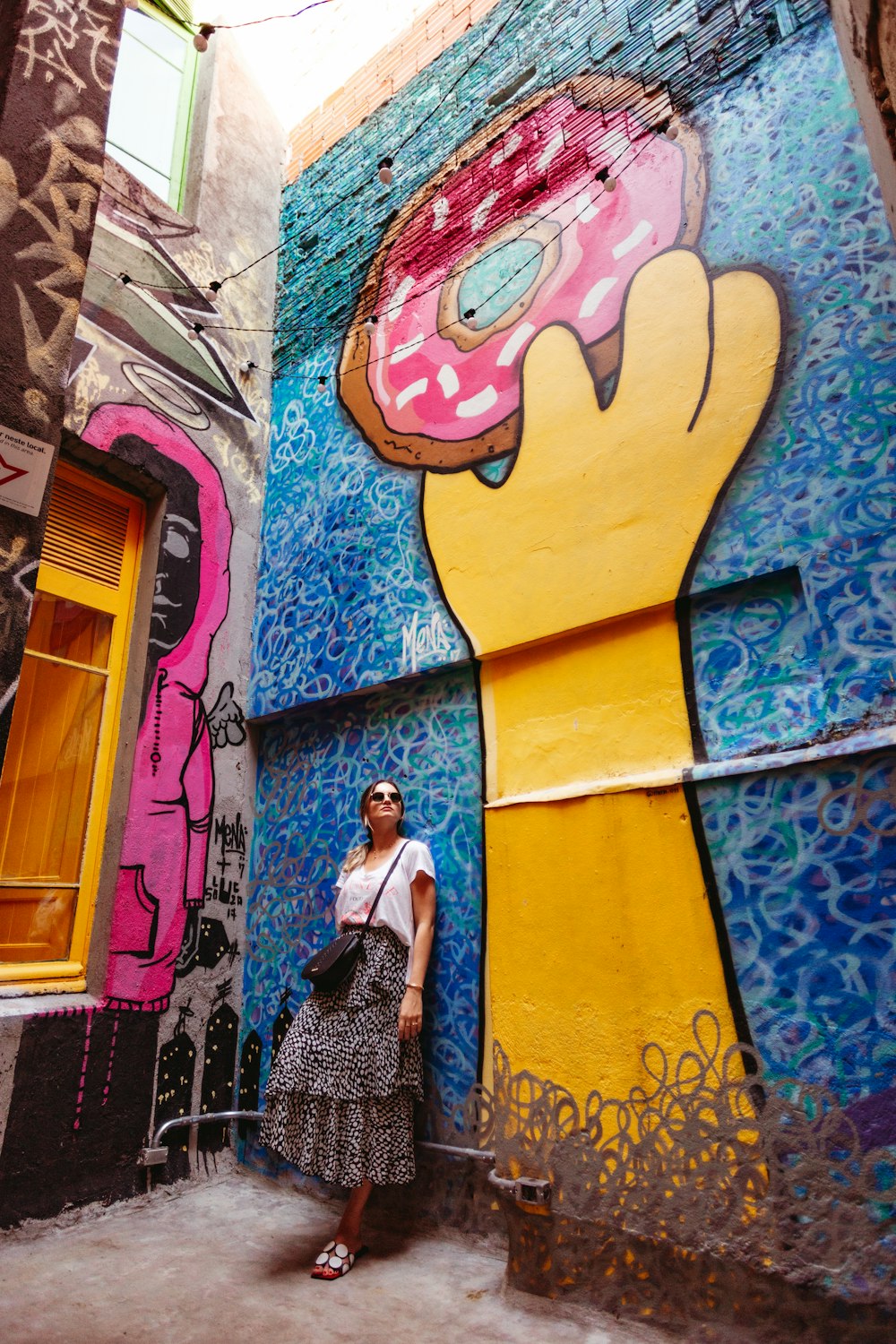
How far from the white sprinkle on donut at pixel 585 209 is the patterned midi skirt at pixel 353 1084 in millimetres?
3489

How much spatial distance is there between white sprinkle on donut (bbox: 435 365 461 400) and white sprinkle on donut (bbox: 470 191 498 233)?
85 cm

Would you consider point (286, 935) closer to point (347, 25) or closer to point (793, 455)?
point (793, 455)

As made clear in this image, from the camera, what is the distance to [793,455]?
9.77 feet

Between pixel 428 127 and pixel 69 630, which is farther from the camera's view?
pixel 428 127

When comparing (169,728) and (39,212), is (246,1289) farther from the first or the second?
(39,212)

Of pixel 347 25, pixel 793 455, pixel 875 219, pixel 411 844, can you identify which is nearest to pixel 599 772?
pixel 411 844

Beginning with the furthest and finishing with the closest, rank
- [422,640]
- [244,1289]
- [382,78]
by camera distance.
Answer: [382,78], [422,640], [244,1289]

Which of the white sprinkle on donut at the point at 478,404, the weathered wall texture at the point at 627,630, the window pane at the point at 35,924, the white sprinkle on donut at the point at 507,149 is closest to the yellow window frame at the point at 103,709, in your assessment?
the window pane at the point at 35,924

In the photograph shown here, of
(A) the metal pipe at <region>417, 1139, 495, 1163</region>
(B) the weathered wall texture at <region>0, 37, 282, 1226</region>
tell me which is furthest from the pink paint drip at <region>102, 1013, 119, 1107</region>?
(A) the metal pipe at <region>417, 1139, 495, 1163</region>

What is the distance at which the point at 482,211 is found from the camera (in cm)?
447

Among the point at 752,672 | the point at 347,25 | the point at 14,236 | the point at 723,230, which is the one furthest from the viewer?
the point at 347,25

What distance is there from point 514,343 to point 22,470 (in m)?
2.72

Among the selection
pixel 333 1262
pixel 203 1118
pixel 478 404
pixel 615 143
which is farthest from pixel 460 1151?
pixel 615 143

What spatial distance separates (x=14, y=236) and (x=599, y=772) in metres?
2.54
